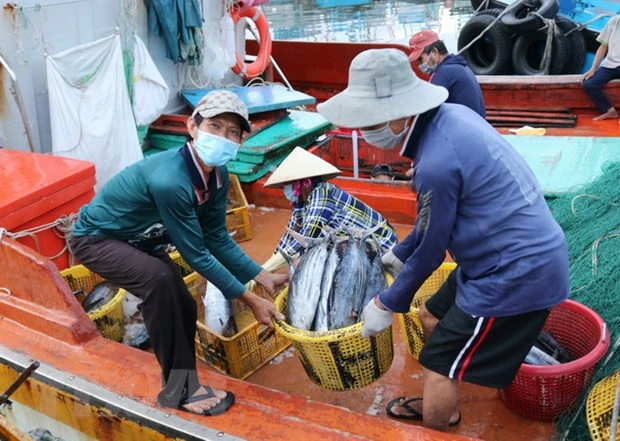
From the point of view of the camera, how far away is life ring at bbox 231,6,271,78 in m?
8.77

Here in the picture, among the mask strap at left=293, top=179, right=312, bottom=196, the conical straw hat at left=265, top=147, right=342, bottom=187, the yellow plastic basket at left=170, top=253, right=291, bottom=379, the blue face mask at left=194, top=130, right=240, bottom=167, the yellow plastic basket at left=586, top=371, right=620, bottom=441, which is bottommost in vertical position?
the yellow plastic basket at left=170, top=253, right=291, bottom=379

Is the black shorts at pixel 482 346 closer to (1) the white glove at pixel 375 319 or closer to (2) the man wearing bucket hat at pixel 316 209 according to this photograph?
(1) the white glove at pixel 375 319

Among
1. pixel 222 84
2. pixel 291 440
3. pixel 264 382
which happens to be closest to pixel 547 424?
pixel 291 440

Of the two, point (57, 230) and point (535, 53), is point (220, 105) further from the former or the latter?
point (535, 53)

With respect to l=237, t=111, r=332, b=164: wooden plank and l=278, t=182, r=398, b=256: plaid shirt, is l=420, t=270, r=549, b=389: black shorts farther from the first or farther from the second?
l=237, t=111, r=332, b=164: wooden plank

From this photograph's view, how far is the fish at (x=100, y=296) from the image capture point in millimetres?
4137

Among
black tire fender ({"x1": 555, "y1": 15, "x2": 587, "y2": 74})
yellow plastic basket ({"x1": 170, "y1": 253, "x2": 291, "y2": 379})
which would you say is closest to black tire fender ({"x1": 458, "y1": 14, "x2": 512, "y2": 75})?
black tire fender ({"x1": 555, "y1": 15, "x2": 587, "y2": 74})

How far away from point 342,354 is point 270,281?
71 cm

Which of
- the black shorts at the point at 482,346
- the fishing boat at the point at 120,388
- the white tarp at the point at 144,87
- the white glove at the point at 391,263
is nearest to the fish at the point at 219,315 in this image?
the fishing boat at the point at 120,388

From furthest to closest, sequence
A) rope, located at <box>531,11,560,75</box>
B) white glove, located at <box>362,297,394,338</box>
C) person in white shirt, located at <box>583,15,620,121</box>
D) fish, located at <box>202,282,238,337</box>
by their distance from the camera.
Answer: rope, located at <box>531,11,560,75</box> < person in white shirt, located at <box>583,15,620,121</box> < fish, located at <box>202,282,238,337</box> < white glove, located at <box>362,297,394,338</box>

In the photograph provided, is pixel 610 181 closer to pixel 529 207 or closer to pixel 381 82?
pixel 529 207

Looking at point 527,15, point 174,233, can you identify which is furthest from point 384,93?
point 527,15

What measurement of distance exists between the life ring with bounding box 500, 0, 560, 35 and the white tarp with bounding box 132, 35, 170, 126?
7221 millimetres

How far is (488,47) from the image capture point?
1249 centimetres
